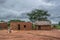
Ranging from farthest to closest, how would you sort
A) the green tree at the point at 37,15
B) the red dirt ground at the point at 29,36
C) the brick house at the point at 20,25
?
the green tree at the point at 37,15, the brick house at the point at 20,25, the red dirt ground at the point at 29,36

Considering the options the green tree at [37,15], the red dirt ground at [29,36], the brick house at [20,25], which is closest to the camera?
the red dirt ground at [29,36]

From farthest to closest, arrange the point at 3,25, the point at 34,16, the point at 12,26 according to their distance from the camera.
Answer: the point at 34,16 → the point at 3,25 → the point at 12,26

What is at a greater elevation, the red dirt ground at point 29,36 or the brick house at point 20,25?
the brick house at point 20,25

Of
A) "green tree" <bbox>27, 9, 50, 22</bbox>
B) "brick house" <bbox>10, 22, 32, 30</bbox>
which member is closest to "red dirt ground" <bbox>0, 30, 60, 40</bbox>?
"brick house" <bbox>10, 22, 32, 30</bbox>

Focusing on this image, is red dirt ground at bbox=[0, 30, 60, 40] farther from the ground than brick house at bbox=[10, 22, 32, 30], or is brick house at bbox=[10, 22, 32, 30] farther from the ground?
brick house at bbox=[10, 22, 32, 30]

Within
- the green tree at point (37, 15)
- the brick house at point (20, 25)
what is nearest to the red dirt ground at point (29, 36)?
the brick house at point (20, 25)

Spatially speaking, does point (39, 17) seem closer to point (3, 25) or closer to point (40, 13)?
point (40, 13)

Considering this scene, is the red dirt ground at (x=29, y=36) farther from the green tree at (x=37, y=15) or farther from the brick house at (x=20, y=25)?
the green tree at (x=37, y=15)

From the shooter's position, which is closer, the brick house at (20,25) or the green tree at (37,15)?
the brick house at (20,25)

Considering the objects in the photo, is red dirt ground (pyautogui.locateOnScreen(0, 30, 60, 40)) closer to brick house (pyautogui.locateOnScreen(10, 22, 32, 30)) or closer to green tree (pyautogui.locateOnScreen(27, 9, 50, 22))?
brick house (pyautogui.locateOnScreen(10, 22, 32, 30))

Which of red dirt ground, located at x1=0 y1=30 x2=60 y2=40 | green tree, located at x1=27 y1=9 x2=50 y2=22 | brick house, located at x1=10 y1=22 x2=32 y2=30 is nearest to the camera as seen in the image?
red dirt ground, located at x1=0 y1=30 x2=60 y2=40

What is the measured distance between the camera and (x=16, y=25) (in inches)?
1564

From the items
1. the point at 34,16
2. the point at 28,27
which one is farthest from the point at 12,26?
the point at 34,16

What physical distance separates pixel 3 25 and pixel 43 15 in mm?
30012
